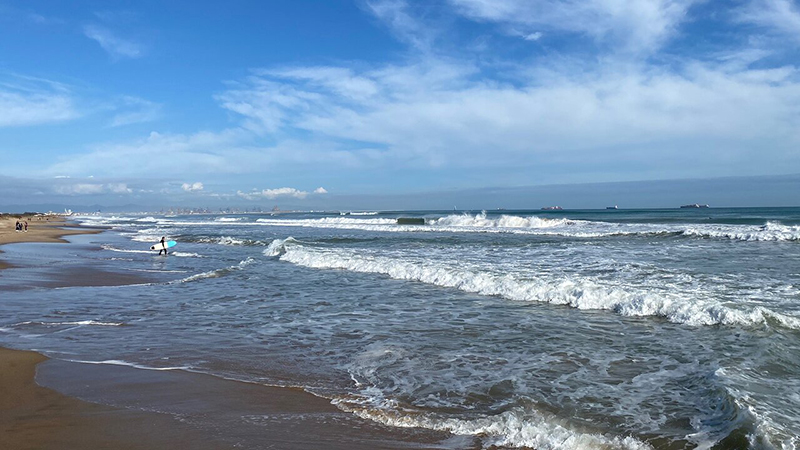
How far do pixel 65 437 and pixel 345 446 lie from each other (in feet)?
7.55

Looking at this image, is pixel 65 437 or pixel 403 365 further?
pixel 403 365

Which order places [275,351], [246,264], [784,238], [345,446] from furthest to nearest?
[784,238], [246,264], [275,351], [345,446]

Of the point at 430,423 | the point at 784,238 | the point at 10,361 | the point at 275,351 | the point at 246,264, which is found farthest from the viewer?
the point at 784,238

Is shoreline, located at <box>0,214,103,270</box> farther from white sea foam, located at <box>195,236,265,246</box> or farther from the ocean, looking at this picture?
the ocean

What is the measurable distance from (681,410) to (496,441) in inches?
76.1

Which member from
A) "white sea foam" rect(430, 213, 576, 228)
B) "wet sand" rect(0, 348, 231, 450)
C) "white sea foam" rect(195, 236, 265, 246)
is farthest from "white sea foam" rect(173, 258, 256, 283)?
"white sea foam" rect(430, 213, 576, 228)

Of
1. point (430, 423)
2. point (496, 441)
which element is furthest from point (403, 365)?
point (496, 441)

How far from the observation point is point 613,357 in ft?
21.1

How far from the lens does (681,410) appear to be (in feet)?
15.5

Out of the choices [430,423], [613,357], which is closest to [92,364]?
[430,423]

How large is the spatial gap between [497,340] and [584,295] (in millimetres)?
3510

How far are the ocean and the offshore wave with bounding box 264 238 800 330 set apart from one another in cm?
4

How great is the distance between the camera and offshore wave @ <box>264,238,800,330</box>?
801 cm

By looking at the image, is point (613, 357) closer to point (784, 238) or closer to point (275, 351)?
point (275, 351)
